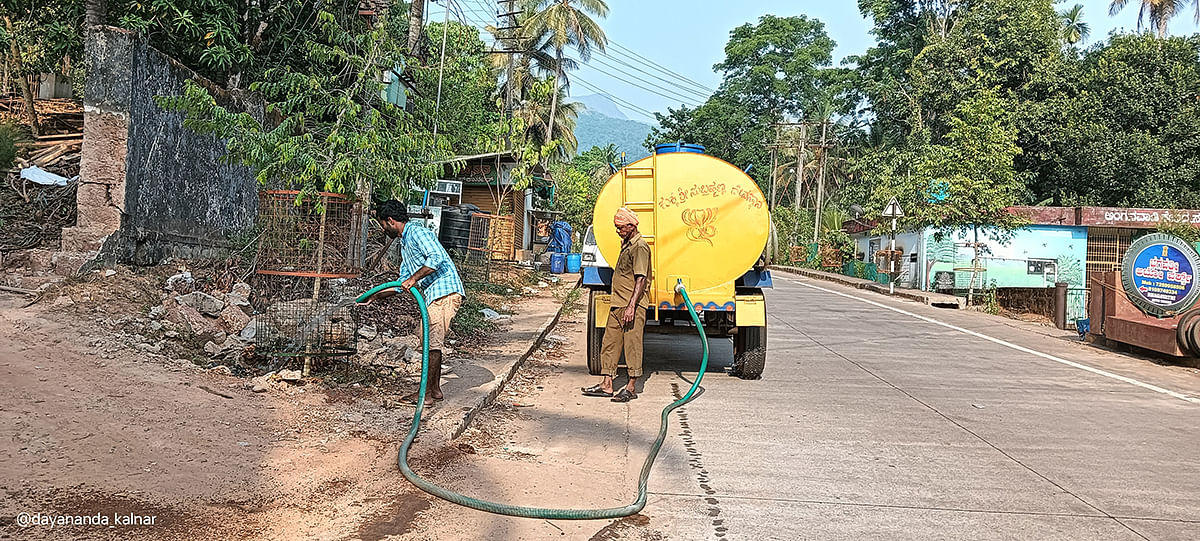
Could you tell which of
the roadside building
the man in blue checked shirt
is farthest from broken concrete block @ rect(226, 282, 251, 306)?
the roadside building

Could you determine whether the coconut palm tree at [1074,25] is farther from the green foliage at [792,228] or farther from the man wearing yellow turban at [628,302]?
the man wearing yellow turban at [628,302]

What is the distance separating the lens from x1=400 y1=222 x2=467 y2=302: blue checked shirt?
6742 mm

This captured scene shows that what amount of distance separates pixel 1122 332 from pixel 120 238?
44.7 ft

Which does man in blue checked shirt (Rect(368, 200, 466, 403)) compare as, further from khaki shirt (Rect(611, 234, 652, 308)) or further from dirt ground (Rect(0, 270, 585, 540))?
khaki shirt (Rect(611, 234, 652, 308))

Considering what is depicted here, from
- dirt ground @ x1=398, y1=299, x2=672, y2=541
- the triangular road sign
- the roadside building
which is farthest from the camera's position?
the roadside building

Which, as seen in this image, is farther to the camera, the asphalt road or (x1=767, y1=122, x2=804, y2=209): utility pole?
(x1=767, y1=122, x2=804, y2=209): utility pole

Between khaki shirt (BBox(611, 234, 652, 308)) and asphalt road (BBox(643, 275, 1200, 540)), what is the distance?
1.15 m

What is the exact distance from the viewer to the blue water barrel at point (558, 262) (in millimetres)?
27000

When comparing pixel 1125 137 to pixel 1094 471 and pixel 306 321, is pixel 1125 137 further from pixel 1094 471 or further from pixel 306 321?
pixel 306 321

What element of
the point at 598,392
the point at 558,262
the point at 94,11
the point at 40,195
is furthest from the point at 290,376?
the point at 558,262

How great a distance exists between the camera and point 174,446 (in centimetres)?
510

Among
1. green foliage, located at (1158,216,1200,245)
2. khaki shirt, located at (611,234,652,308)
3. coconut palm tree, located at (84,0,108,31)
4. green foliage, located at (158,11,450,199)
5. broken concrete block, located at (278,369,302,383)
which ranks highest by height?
coconut palm tree, located at (84,0,108,31)

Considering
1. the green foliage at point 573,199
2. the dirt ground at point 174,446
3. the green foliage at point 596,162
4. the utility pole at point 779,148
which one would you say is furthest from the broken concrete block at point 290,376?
the utility pole at point 779,148

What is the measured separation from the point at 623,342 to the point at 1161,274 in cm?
872
